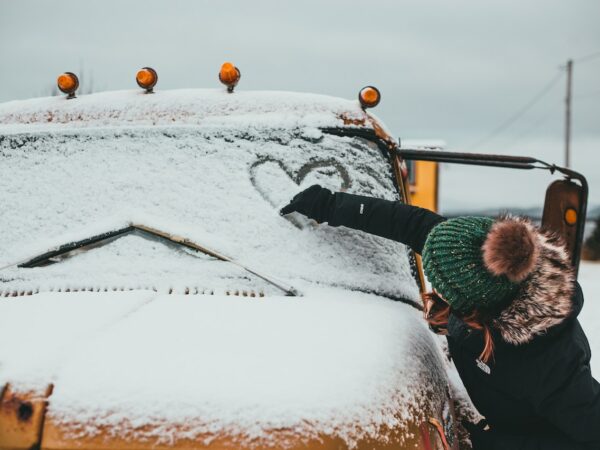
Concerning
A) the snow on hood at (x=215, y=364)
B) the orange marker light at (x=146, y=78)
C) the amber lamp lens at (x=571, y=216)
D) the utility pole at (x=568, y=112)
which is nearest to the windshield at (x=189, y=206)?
the snow on hood at (x=215, y=364)

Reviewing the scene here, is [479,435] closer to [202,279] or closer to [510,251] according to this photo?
[510,251]

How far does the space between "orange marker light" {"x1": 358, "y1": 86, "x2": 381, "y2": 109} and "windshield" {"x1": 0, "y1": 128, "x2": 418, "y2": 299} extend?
0.61 feet

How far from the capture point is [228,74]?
234 centimetres

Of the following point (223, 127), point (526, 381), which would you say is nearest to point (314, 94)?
point (223, 127)

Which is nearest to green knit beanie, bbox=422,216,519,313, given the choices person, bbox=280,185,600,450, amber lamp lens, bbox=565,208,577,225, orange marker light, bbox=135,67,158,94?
person, bbox=280,185,600,450

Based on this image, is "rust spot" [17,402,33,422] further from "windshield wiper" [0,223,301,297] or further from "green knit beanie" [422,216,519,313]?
"green knit beanie" [422,216,519,313]

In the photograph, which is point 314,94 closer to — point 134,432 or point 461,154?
point 461,154

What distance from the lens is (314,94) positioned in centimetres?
238

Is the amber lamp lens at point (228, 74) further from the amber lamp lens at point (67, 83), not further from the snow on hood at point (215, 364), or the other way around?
the snow on hood at point (215, 364)

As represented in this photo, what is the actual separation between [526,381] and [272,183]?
1058 mm

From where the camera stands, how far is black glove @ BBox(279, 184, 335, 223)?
1.98 meters

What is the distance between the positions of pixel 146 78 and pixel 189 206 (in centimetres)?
71

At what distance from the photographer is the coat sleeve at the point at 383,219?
6.52 ft

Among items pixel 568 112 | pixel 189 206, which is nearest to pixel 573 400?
pixel 189 206
